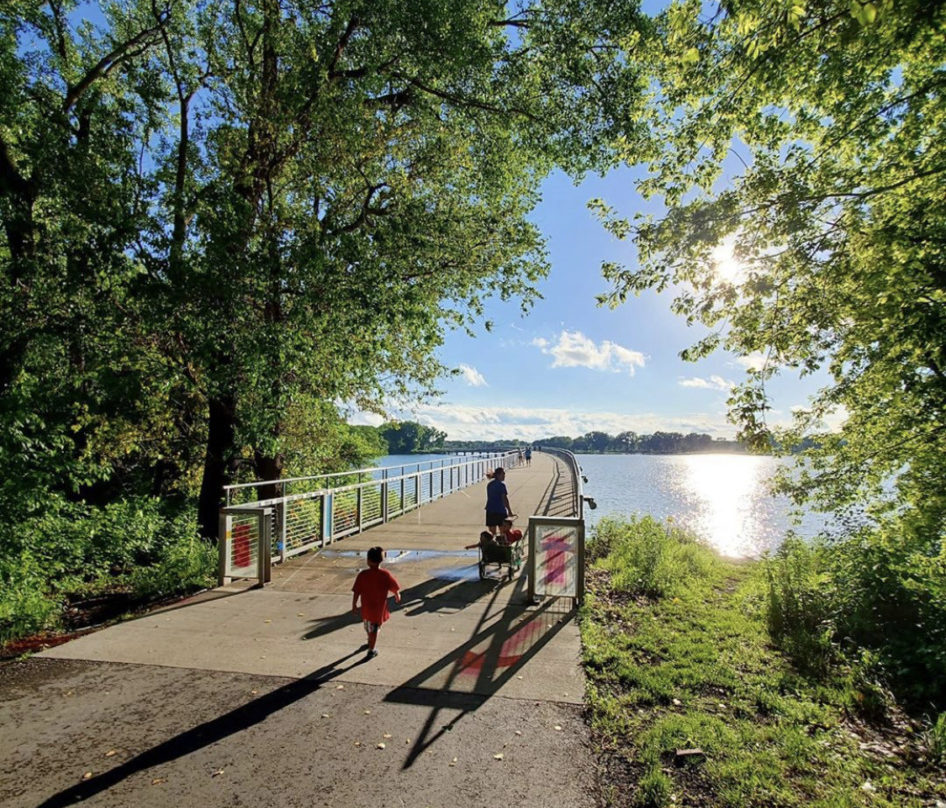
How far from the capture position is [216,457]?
1229 cm

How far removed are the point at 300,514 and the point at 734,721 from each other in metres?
8.41

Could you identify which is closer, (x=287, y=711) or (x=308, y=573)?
(x=287, y=711)

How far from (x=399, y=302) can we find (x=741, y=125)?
250 inches

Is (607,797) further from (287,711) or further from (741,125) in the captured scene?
(741,125)

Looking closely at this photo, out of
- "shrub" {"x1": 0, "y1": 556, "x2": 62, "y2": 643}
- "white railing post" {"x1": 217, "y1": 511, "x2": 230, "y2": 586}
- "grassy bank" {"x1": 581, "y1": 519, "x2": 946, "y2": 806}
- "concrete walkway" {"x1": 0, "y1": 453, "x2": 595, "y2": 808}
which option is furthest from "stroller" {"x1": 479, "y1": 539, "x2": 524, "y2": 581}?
"shrub" {"x1": 0, "y1": 556, "x2": 62, "y2": 643}

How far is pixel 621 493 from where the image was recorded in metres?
33.2

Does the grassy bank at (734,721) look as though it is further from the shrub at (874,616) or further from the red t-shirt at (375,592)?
the red t-shirt at (375,592)

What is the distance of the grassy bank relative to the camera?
3.45m

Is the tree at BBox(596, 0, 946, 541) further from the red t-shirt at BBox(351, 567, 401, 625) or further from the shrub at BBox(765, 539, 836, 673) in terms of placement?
the red t-shirt at BBox(351, 567, 401, 625)

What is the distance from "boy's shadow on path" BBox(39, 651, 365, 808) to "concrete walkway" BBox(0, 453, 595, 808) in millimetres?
12

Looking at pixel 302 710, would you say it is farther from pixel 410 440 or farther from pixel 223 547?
pixel 410 440

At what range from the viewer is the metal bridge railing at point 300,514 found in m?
7.97

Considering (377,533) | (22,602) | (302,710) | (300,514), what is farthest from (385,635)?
(377,533)

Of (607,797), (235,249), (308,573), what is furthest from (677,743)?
(235,249)
